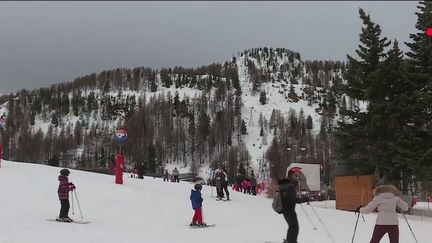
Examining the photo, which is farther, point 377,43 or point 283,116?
point 283,116

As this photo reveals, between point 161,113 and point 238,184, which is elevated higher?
point 161,113

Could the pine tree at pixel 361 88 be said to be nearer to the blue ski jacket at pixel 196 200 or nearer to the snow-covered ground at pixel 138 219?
Result: the snow-covered ground at pixel 138 219

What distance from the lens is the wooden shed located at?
2645cm

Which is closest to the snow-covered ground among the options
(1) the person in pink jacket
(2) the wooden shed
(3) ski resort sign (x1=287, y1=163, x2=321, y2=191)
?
(1) the person in pink jacket

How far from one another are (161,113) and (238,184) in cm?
A: 15663

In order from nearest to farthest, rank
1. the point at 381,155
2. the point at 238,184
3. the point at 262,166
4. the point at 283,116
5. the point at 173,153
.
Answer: the point at 381,155 → the point at 238,184 → the point at 262,166 → the point at 173,153 → the point at 283,116

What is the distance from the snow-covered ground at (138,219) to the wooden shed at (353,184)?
15.6 feet

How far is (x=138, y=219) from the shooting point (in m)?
16.2

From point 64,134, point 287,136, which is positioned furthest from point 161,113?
point 287,136

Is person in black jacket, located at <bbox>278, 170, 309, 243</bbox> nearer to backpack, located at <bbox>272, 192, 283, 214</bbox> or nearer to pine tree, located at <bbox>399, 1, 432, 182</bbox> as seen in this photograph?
backpack, located at <bbox>272, 192, 283, 214</bbox>

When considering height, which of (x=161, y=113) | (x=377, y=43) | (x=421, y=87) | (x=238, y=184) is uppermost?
(x=161, y=113)

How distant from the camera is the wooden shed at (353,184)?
26453mm

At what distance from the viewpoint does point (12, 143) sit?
18488 centimetres

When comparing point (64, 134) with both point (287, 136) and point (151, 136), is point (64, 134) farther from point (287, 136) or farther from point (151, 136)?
point (287, 136)
